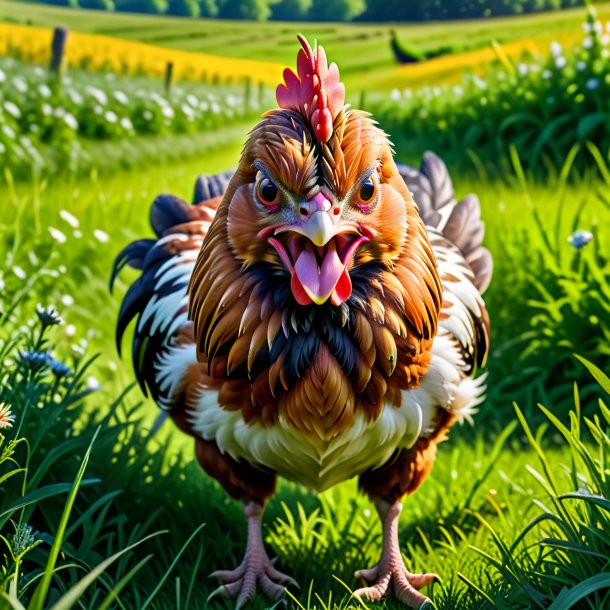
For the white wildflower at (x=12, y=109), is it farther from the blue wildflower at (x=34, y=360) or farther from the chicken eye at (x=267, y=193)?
the chicken eye at (x=267, y=193)

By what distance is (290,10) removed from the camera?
6.43 metres

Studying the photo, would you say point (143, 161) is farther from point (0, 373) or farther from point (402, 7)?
point (0, 373)

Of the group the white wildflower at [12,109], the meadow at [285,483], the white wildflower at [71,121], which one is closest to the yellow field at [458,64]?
the meadow at [285,483]

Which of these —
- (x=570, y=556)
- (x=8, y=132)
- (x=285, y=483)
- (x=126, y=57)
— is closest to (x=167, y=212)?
(x=285, y=483)

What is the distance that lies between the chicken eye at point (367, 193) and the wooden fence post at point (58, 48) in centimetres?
510

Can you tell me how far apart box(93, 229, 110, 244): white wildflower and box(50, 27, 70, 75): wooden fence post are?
2.21m

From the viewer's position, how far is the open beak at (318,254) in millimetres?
2367

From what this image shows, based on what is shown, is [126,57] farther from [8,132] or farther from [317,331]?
[317,331]

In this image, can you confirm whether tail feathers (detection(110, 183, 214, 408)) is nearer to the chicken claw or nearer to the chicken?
the chicken

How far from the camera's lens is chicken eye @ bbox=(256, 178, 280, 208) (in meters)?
2.45

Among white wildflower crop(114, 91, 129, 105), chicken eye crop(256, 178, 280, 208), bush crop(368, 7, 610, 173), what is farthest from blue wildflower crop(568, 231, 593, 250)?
white wildflower crop(114, 91, 129, 105)

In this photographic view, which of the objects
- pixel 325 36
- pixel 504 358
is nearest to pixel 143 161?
pixel 325 36

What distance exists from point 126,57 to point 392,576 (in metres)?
5.35

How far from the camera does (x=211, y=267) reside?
2.73m
